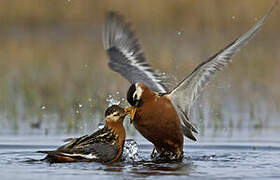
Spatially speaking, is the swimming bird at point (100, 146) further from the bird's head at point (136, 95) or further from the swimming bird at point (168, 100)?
the swimming bird at point (168, 100)

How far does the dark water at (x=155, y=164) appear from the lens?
11440 mm

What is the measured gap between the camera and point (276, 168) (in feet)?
39.7

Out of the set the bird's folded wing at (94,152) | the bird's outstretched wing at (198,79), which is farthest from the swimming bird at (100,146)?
the bird's outstretched wing at (198,79)

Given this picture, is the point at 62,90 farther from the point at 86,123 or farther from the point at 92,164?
the point at 92,164

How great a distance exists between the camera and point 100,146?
12680 millimetres

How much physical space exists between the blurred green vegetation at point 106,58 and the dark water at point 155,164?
140 cm

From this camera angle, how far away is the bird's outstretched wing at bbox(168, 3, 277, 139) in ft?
42.7

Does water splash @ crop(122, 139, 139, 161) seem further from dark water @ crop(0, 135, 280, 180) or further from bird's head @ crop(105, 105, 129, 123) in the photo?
bird's head @ crop(105, 105, 129, 123)

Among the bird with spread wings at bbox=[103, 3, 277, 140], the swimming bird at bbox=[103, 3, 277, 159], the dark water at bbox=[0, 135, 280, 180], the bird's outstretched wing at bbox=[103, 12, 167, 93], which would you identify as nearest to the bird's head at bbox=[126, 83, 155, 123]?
the swimming bird at bbox=[103, 3, 277, 159]

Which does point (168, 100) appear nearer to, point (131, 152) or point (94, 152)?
point (131, 152)

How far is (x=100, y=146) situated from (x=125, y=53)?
237 cm

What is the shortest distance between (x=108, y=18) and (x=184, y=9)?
13131 millimetres

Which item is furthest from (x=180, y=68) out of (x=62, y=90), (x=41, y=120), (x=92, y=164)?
(x=92, y=164)

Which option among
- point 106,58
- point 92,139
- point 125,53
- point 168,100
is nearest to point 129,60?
point 125,53
